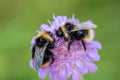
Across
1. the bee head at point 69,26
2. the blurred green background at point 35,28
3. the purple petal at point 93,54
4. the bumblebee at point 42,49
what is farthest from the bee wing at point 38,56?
the blurred green background at point 35,28

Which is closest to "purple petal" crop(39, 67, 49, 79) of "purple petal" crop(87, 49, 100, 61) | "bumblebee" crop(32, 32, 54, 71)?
"bumblebee" crop(32, 32, 54, 71)

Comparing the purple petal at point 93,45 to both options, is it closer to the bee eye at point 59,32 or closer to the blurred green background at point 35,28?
the bee eye at point 59,32

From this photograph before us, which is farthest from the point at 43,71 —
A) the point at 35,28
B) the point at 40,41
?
the point at 35,28

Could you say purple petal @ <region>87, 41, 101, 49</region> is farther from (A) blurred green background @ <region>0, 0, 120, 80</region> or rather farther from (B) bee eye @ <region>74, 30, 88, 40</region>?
(A) blurred green background @ <region>0, 0, 120, 80</region>

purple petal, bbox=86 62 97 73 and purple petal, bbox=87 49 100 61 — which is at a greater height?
purple petal, bbox=87 49 100 61

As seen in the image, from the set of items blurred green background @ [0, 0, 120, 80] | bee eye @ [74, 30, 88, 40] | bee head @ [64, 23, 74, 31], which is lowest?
bee eye @ [74, 30, 88, 40]

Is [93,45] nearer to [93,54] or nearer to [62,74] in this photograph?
[93,54]
